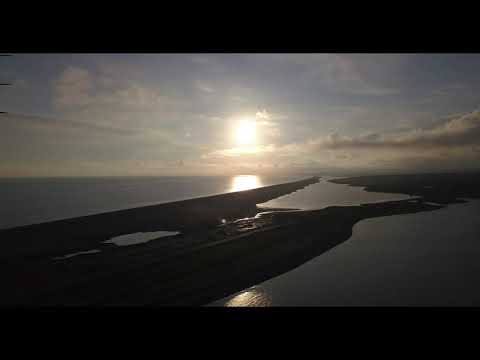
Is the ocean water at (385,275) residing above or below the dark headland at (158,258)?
below

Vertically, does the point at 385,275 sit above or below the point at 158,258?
below

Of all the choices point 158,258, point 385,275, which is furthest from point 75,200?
point 385,275

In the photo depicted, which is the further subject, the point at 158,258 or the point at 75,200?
the point at 75,200

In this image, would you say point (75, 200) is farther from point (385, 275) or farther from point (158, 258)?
point (385, 275)

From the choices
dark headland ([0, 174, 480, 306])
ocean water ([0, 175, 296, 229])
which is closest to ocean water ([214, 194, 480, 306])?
dark headland ([0, 174, 480, 306])

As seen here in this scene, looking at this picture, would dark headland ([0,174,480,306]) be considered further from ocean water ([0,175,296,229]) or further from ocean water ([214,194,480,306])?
ocean water ([0,175,296,229])

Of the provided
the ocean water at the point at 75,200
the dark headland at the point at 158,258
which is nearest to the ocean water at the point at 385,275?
the dark headland at the point at 158,258

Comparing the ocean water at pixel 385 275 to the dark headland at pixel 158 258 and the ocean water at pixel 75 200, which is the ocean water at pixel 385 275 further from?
the ocean water at pixel 75 200

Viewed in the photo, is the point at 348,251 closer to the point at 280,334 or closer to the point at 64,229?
the point at 280,334

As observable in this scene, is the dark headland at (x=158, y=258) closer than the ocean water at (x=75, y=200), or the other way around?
the dark headland at (x=158, y=258)
